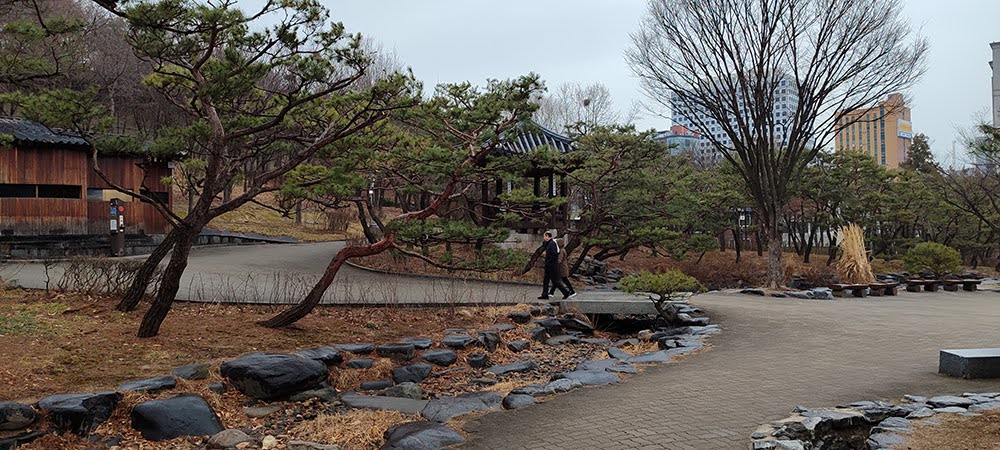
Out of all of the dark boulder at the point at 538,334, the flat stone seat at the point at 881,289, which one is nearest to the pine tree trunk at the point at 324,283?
the dark boulder at the point at 538,334

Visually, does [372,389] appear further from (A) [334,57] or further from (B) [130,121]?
(B) [130,121]

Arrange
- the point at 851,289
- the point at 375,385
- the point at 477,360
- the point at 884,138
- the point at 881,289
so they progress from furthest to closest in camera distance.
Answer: the point at 884,138 < the point at 881,289 < the point at 851,289 < the point at 477,360 < the point at 375,385

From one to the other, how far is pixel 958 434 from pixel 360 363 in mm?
5822

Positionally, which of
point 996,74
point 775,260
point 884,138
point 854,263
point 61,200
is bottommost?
point 854,263

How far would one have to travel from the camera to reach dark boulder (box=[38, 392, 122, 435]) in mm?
5320

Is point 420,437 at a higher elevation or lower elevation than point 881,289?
lower

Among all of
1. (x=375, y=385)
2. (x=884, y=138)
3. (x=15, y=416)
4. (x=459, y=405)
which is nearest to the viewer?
(x=15, y=416)

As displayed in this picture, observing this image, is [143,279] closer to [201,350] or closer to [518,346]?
[201,350]

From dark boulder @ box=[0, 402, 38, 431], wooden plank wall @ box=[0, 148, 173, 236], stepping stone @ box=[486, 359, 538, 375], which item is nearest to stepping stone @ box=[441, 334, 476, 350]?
stepping stone @ box=[486, 359, 538, 375]

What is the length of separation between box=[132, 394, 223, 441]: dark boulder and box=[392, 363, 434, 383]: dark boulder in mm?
2504

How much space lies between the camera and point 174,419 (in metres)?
5.53

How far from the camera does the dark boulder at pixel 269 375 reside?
258 inches

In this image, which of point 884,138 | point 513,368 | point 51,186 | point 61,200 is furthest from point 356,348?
point 884,138

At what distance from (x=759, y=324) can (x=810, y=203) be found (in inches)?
849
